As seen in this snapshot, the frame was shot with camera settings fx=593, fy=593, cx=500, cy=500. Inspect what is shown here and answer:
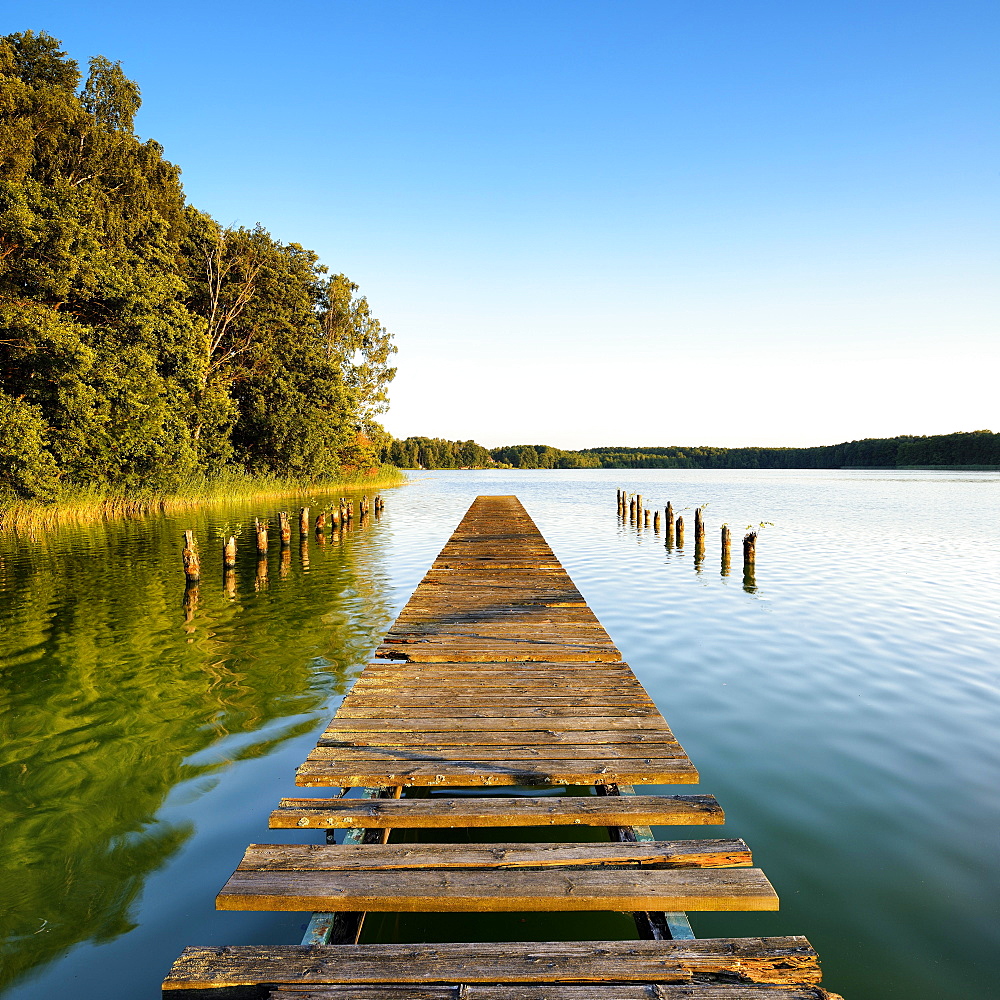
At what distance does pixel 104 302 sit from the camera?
24438 mm

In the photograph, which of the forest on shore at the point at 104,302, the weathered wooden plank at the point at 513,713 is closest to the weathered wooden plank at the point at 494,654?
the weathered wooden plank at the point at 513,713

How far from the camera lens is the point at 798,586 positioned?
570 inches

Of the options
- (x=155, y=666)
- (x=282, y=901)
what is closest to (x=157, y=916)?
(x=282, y=901)

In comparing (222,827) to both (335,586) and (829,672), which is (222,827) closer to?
(829,672)

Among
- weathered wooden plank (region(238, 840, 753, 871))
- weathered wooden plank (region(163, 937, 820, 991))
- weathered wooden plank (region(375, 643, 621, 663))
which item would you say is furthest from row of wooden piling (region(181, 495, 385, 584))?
weathered wooden plank (region(163, 937, 820, 991))

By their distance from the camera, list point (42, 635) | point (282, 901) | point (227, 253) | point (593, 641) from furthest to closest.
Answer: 1. point (227, 253)
2. point (42, 635)
3. point (593, 641)
4. point (282, 901)

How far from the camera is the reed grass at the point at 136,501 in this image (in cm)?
2067

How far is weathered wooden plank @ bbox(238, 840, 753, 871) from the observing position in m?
2.90

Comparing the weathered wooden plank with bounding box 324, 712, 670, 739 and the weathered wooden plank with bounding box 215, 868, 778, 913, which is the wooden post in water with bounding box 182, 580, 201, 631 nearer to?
the weathered wooden plank with bounding box 324, 712, 670, 739

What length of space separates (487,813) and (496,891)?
0.65 m

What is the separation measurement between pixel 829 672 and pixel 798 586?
6.66m

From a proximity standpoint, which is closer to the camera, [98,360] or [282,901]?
[282,901]

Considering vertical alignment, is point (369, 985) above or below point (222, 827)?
above

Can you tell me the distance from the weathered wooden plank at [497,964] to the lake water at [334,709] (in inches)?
40.2
